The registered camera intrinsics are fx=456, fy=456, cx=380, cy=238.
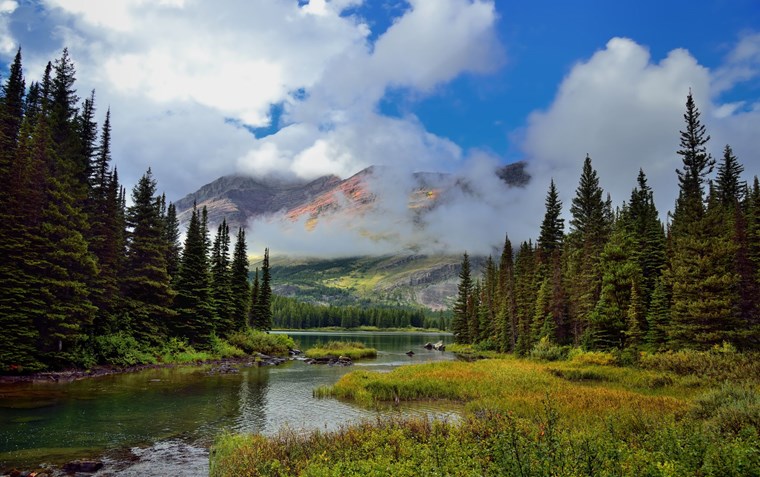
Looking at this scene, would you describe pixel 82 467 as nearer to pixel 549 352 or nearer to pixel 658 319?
pixel 658 319

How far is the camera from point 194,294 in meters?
68.9

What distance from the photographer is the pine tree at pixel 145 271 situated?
57.1 m

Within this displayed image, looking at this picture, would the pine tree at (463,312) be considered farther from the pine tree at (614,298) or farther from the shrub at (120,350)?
the shrub at (120,350)

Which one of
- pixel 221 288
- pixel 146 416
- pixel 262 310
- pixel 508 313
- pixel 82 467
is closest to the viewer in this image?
pixel 82 467

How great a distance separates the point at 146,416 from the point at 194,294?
4418 cm

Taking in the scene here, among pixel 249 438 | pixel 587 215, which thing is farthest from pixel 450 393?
pixel 587 215

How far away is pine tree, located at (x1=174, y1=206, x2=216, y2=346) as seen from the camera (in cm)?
6644

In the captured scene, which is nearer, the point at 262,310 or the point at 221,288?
the point at 221,288

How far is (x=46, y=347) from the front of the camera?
40.4 meters

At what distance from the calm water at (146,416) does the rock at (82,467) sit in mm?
448

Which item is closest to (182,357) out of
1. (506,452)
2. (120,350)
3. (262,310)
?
(120,350)

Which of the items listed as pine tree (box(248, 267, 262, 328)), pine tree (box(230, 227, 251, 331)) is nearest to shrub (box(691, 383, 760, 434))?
pine tree (box(230, 227, 251, 331))

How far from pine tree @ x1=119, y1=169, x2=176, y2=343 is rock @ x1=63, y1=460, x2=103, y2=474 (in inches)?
1694

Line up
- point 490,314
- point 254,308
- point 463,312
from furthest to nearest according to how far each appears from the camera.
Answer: point 463,312 → point 254,308 → point 490,314
